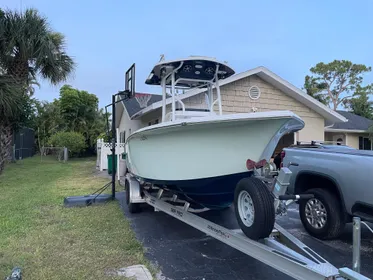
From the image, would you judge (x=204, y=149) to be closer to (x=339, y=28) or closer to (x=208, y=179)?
(x=208, y=179)

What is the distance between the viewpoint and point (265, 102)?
12578mm

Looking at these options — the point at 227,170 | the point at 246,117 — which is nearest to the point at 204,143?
the point at 227,170

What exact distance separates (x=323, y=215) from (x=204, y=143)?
7.72 feet

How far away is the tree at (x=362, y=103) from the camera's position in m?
33.4

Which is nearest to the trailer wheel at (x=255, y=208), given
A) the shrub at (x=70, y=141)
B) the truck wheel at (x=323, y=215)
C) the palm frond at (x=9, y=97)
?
the truck wheel at (x=323, y=215)

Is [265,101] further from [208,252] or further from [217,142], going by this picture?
[217,142]

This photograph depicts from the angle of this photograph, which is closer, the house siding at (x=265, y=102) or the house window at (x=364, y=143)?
the house siding at (x=265, y=102)

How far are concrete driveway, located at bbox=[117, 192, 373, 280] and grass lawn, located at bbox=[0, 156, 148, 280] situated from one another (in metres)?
0.30

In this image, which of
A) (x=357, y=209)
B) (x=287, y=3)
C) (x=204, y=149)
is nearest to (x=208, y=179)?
(x=204, y=149)

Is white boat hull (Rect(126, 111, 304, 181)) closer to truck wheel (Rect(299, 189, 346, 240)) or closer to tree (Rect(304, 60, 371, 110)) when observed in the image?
truck wheel (Rect(299, 189, 346, 240))

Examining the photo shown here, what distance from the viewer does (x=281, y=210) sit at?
3227mm

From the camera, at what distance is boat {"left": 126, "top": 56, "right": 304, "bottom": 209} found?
11.5ft

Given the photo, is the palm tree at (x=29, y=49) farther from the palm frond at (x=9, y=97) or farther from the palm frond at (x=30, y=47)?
the palm frond at (x=9, y=97)

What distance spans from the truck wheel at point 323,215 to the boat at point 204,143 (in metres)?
1.40
